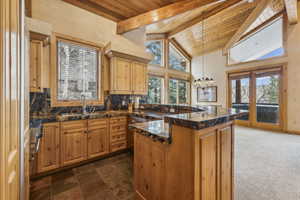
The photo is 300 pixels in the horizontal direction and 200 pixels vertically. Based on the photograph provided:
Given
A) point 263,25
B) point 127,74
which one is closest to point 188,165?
point 127,74

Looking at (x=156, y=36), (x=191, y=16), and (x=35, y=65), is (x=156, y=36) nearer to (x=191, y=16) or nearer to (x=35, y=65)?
(x=191, y=16)

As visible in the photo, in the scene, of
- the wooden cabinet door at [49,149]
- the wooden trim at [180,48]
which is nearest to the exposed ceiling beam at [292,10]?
the wooden trim at [180,48]

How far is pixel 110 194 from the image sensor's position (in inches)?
73.0

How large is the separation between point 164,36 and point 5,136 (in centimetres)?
720

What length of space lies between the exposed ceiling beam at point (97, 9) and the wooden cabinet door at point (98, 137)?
9.04 feet

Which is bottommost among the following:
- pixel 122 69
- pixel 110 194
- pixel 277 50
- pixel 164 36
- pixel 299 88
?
pixel 110 194

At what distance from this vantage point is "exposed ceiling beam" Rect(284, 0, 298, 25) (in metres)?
3.81

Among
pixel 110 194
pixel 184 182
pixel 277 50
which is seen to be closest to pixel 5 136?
pixel 184 182

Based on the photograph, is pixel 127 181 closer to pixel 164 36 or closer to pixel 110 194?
pixel 110 194

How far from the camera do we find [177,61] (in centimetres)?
779

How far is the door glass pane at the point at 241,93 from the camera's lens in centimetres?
600

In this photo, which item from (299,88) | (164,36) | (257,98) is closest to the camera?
(299,88)

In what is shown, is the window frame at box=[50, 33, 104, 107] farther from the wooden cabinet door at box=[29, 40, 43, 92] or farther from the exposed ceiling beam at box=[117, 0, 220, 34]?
the exposed ceiling beam at box=[117, 0, 220, 34]

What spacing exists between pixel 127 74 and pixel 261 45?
631 cm
